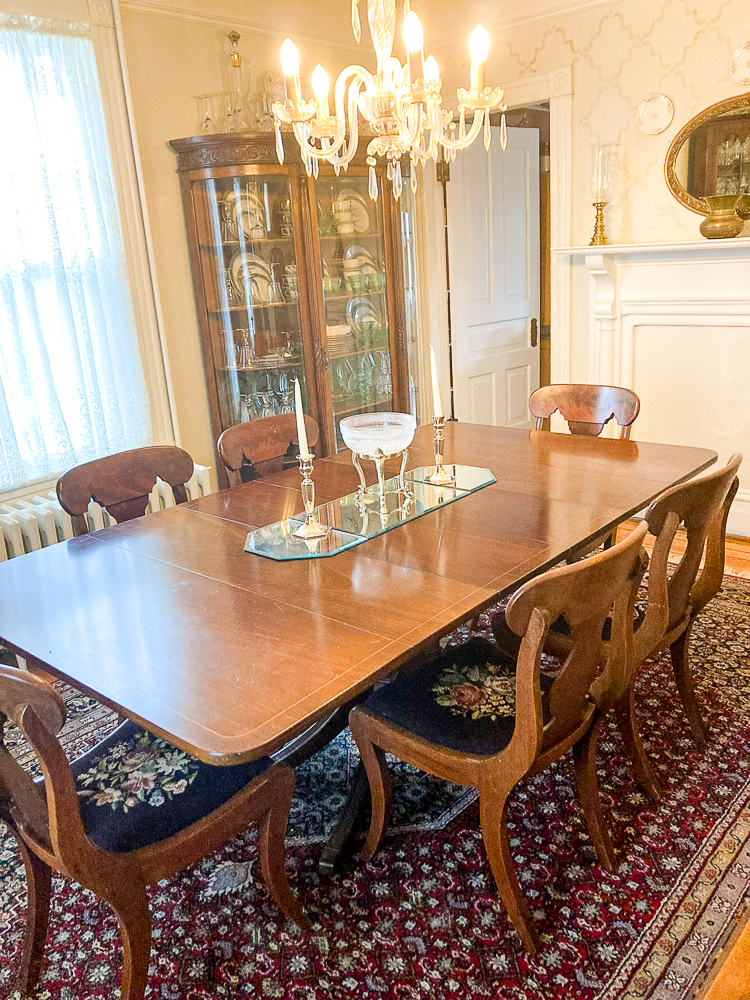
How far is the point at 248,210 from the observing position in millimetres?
3504

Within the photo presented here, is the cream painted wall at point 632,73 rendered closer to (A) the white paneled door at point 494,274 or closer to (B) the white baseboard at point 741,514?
(A) the white paneled door at point 494,274

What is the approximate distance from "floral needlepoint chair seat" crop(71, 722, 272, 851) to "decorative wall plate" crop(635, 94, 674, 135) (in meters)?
3.29

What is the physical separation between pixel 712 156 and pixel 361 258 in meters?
1.66

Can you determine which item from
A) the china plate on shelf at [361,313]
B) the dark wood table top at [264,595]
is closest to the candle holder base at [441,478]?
the dark wood table top at [264,595]

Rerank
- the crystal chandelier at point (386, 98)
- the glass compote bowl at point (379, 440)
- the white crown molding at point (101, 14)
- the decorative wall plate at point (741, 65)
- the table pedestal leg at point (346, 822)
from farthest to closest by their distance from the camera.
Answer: the decorative wall plate at point (741, 65) < the white crown molding at point (101, 14) < the glass compote bowl at point (379, 440) < the crystal chandelier at point (386, 98) < the table pedestal leg at point (346, 822)

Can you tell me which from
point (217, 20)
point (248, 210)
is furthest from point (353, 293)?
point (217, 20)

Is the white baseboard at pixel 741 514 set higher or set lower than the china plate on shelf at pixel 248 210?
lower

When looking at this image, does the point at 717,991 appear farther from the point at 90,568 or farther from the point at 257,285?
the point at 257,285

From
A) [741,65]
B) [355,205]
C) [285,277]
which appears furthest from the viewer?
[355,205]

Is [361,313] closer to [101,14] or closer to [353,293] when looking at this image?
[353,293]

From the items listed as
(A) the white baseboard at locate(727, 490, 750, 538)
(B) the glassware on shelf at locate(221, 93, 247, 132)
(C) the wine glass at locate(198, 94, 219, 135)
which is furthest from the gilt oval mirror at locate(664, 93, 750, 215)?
(C) the wine glass at locate(198, 94, 219, 135)

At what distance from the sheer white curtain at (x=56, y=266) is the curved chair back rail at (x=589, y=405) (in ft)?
5.73

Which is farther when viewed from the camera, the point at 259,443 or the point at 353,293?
the point at 353,293

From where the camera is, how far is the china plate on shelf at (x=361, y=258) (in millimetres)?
3887
